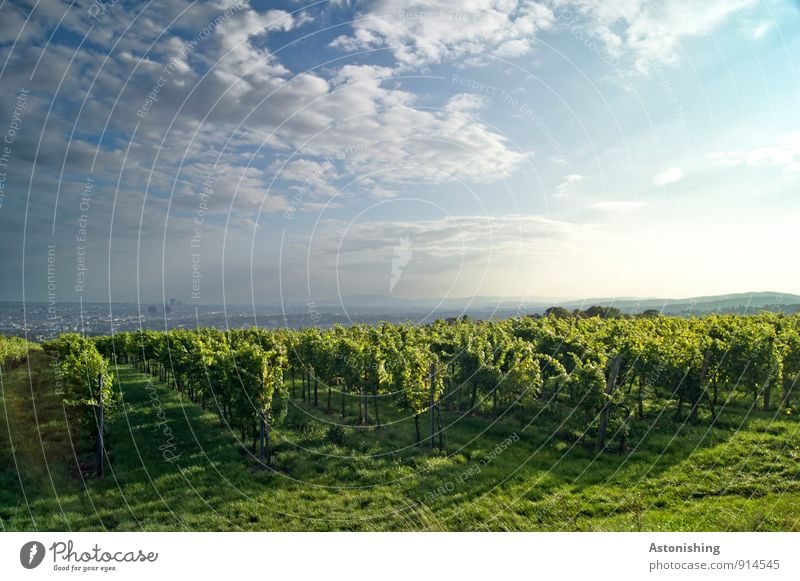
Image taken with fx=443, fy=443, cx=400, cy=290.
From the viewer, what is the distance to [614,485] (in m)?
15.9

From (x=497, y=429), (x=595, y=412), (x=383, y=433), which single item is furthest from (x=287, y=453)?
(x=595, y=412)

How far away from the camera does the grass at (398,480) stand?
39.8ft

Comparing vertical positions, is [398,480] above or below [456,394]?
above

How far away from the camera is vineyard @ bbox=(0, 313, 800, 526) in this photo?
64.1 feet

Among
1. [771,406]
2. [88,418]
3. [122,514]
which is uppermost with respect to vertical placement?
[88,418]

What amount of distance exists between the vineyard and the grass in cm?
28

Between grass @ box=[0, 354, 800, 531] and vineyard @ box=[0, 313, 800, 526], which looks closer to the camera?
grass @ box=[0, 354, 800, 531]

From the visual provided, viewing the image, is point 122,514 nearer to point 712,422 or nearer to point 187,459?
point 187,459

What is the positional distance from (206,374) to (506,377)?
1758cm

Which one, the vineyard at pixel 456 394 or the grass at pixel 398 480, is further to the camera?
the vineyard at pixel 456 394

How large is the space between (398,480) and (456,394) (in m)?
15.6

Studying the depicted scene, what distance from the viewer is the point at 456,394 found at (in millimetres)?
30750

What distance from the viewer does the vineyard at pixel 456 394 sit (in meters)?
19.5

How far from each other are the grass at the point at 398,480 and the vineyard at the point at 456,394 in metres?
0.28
